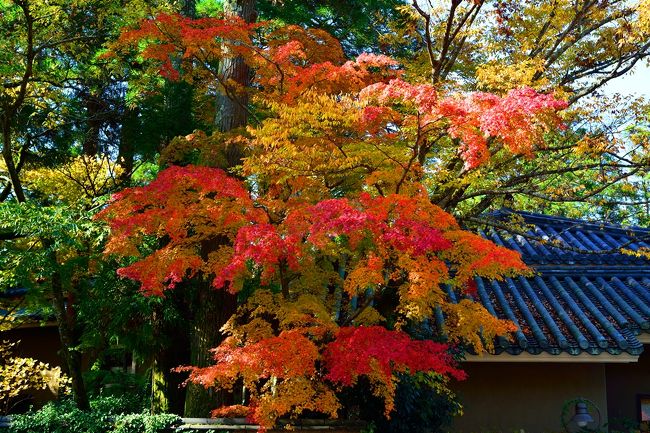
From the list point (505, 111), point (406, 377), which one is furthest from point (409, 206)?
point (406, 377)

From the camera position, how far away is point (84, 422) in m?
9.34

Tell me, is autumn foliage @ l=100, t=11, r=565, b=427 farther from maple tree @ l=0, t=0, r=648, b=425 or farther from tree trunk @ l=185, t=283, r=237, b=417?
tree trunk @ l=185, t=283, r=237, b=417

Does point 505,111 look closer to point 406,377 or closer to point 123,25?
point 406,377

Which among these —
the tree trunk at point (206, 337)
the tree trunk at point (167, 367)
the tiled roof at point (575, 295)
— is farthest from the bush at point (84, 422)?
the tiled roof at point (575, 295)

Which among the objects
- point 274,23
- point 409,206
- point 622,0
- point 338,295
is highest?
point 274,23

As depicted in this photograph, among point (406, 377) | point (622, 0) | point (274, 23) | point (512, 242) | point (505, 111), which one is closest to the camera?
point (505, 111)

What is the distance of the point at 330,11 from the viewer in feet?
49.4

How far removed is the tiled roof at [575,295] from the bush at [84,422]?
5447 mm

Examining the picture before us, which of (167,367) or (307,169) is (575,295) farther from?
(167,367)

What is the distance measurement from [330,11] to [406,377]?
9732 mm

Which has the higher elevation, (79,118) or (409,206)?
(79,118)

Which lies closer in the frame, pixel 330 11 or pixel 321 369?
pixel 321 369

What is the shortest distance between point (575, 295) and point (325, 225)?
6.88 metres

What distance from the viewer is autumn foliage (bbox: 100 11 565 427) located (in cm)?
696
